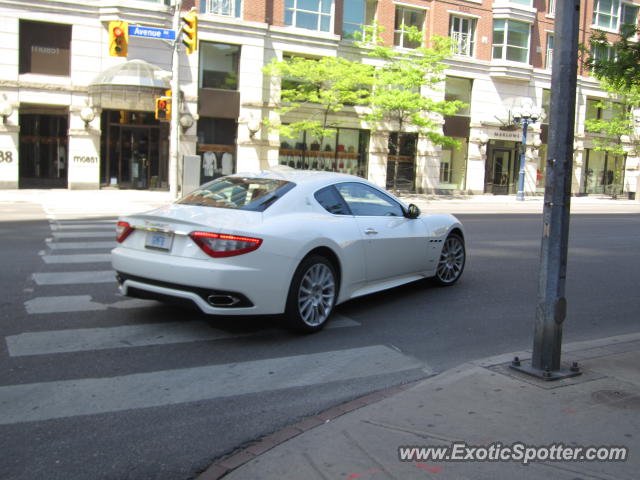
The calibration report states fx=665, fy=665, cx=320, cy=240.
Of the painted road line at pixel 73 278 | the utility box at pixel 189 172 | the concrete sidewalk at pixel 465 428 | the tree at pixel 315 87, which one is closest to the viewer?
the concrete sidewalk at pixel 465 428

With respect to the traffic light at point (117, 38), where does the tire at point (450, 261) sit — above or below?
below

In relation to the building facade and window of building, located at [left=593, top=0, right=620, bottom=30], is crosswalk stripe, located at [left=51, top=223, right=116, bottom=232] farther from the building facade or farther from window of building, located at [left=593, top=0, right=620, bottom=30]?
window of building, located at [left=593, top=0, right=620, bottom=30]

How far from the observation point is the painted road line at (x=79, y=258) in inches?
379

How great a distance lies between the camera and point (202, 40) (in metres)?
29.2

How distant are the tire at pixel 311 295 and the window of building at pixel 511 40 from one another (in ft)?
115

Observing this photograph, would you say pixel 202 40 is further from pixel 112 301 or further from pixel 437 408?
pixel 437 408

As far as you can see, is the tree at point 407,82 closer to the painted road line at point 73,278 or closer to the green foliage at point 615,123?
the green foliage at point 615,123

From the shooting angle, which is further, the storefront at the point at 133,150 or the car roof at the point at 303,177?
the storefront at the point at 133,150

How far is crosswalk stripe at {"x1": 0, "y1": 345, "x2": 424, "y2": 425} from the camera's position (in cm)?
445

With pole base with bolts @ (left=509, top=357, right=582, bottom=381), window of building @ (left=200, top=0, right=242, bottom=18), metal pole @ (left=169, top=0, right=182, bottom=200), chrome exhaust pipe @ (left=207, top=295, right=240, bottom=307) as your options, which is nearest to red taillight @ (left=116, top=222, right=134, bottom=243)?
chrome exhaust pipe @ (left=207, top=295, right=240, bottom=307)

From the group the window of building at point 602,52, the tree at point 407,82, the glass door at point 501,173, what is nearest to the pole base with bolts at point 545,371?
the window of building at point 602,52

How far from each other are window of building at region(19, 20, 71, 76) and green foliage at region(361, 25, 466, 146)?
13312 millimetres

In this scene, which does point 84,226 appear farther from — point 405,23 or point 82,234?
point 405,23

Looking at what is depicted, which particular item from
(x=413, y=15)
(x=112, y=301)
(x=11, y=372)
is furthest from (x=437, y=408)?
(x=413, y=15)
